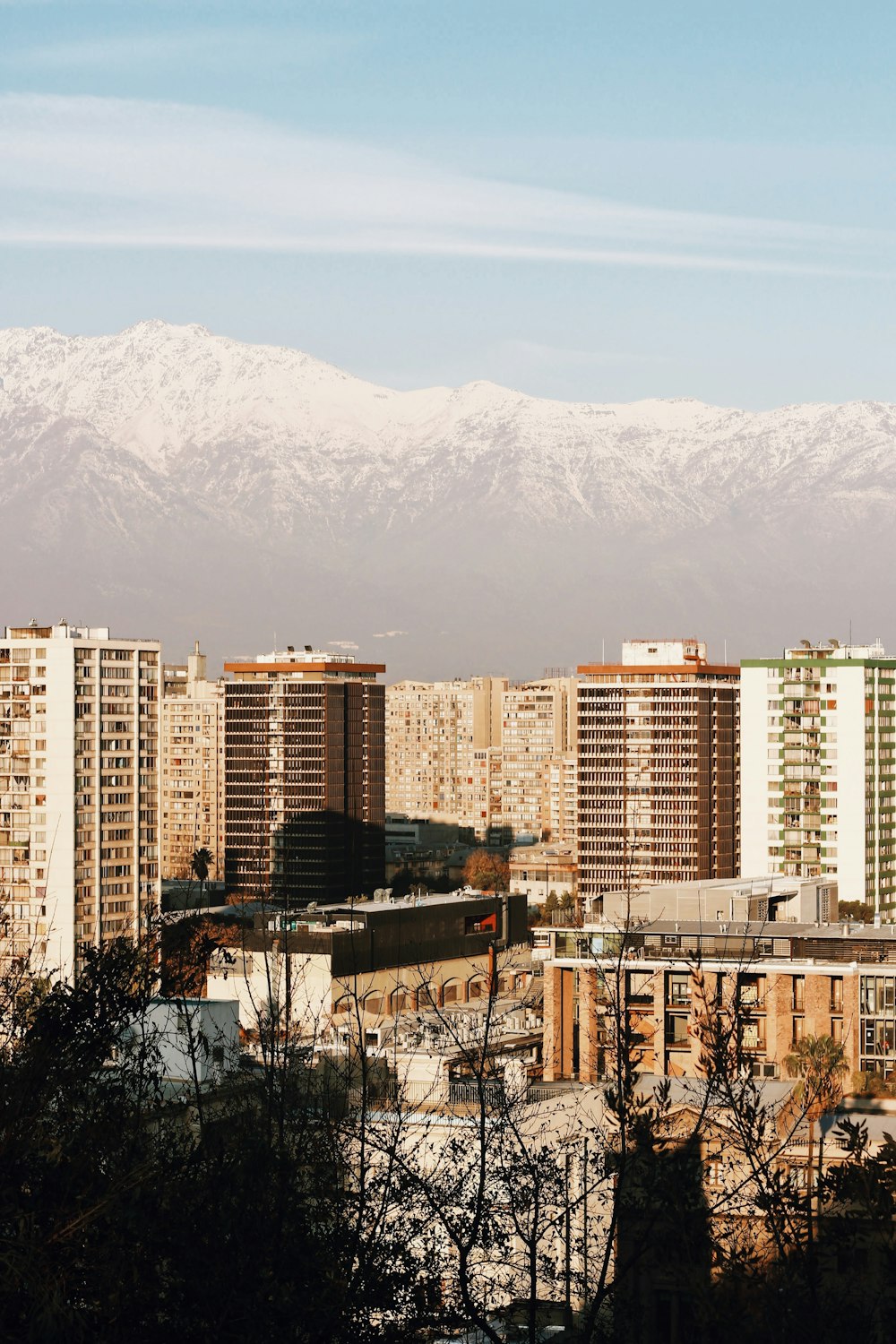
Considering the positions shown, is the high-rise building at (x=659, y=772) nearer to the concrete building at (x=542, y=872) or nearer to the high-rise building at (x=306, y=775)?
the concrete building at (x=542, y=872)

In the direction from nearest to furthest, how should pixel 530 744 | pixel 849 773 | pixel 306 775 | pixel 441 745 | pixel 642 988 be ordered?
1. pixel 642 988
2. pixel 849 773
3. pixel 306 775
4. pixel 530 744
5. pixel 441 745

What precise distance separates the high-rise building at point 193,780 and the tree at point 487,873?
651 inches

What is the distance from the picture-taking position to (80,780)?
251ft

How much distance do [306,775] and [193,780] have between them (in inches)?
905

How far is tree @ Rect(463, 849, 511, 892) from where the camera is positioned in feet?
393

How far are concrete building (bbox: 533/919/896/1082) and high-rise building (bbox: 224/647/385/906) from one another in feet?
209

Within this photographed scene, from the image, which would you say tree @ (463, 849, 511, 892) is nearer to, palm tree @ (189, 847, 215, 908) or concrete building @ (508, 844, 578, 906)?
concrete building @ (508, 844, 578, 906)

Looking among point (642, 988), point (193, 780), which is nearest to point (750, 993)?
point (642, 988)

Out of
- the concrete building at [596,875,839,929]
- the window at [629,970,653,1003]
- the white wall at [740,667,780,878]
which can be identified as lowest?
the window at [629,970,653,1003]

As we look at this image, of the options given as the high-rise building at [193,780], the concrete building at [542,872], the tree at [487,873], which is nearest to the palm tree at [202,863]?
the high-rise building at [193,780]

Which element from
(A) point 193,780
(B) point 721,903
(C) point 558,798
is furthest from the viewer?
(C) point 558,798

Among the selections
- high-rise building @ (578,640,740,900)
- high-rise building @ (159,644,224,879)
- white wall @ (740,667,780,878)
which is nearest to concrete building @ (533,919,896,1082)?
white wall @ (740,667,780,878)

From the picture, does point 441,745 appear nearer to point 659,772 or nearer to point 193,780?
point 193,780

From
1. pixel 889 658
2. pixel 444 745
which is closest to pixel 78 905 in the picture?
pixel 889 658
